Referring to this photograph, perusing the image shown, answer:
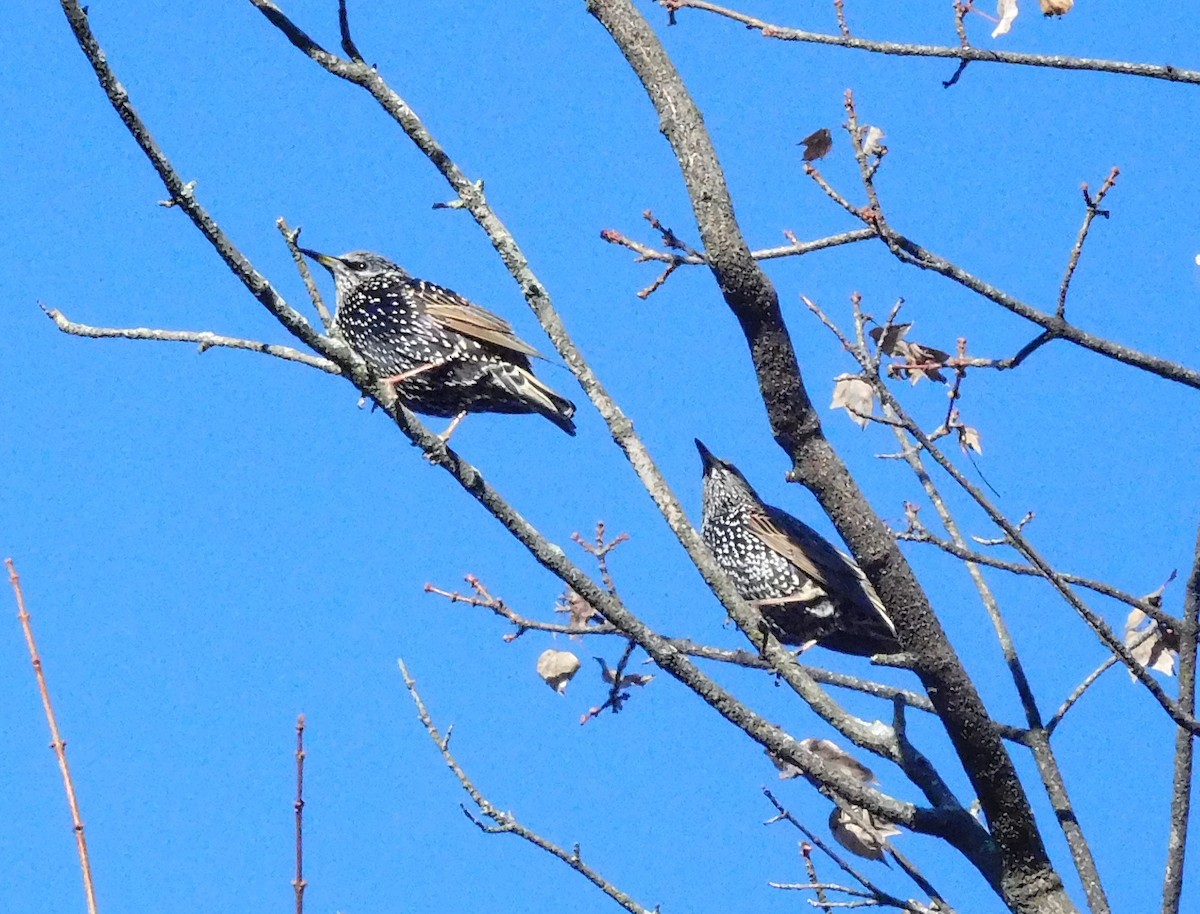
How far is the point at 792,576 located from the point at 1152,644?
2234 millimetres

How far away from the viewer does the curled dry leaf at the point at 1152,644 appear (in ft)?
13.7

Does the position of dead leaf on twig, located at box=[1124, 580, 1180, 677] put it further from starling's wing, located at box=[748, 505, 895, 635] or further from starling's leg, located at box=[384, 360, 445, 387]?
starling's leg, located at box=[384, 360, 445, 387]

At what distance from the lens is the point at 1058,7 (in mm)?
3986

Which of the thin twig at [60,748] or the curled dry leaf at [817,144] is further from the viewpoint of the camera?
the curled dry leaf at [817,144]

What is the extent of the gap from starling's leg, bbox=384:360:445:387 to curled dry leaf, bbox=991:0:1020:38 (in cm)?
266

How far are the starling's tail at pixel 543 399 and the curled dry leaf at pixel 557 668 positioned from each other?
1.56 m

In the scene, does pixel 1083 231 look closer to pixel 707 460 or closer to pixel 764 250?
pixel 764 250

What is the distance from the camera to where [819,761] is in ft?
12.4

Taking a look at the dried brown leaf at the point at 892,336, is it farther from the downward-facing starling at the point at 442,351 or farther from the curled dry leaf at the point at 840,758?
the downward-facing starling at the point at 442,351

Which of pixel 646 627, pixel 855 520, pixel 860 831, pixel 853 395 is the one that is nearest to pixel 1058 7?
pixel 853 395

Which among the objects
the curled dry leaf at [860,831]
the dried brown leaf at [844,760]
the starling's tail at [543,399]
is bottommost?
the curled dry leaf at [860,831]

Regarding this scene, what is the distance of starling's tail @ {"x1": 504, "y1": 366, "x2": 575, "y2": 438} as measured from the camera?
5.96 metres

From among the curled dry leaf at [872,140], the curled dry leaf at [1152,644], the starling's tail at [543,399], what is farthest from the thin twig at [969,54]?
the starling's tail at [543,399]

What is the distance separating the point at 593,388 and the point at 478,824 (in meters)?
1.18
